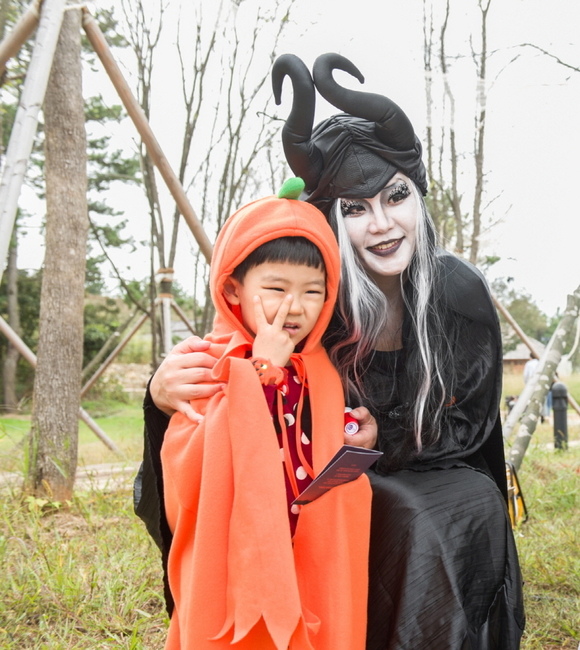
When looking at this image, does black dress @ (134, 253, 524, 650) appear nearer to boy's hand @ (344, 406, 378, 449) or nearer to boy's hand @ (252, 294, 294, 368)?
boy's hand @ (344, 406, 378, 449)

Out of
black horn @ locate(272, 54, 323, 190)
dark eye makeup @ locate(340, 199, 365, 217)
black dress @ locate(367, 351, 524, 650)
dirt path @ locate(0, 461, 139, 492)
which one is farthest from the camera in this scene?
dirt path @ locate(0, 461, 139, 492)

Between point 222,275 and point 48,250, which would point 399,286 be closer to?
point 222,275

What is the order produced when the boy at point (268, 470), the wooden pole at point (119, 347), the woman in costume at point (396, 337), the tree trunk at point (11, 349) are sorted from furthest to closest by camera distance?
the tree trunk at point (11, 349)
the wooden pole at point (119, 347)
the woman in costume at point (396, 337)
the boy at point (268, 470)

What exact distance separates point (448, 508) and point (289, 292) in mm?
633

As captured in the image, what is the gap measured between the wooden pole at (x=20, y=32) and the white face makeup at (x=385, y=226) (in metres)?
1.66

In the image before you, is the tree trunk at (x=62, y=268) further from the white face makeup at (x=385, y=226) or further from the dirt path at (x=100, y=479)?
the white face makeup at (x=385, y=226)

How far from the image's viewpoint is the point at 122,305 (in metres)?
15.0

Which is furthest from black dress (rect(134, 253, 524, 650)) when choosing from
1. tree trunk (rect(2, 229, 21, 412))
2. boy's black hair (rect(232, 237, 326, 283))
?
tree trunk (rect(2, 229, 21, 412))

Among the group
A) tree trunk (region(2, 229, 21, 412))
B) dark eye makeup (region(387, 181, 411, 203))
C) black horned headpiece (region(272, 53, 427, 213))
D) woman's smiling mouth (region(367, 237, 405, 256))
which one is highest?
black horned headpiece (region(272, 53, 427, 213))

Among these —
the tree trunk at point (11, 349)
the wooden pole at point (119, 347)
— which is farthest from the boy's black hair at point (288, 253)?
the tree trunk at point (11, 349)

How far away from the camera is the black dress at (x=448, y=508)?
53.0 inches

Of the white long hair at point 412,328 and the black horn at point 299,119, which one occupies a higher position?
the black horn at point 299,119

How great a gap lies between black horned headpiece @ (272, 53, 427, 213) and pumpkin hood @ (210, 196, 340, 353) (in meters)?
0.22

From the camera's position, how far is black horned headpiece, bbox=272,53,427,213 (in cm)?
163
